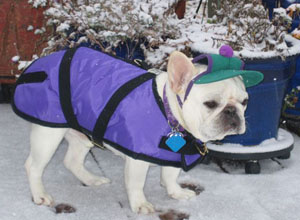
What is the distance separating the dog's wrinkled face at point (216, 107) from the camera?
221cm

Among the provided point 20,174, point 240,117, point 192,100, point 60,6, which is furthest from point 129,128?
point 60,6

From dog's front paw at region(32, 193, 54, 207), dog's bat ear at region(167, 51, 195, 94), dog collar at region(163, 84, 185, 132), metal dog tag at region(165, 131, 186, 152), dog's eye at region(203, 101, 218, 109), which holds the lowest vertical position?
dog's front paw at region(32, 193, 54, 207)

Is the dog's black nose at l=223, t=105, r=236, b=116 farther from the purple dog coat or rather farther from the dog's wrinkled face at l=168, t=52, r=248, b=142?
the purple dog coat

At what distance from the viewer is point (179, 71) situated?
88.4 inches

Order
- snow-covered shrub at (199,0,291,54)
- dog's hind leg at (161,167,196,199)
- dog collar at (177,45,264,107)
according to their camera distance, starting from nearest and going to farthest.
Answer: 1. dog collar at (177,45,264,107)
2. dog's hind leg at (161,167,196,199)
3. snow-covered shrub at (199,0,291,54)

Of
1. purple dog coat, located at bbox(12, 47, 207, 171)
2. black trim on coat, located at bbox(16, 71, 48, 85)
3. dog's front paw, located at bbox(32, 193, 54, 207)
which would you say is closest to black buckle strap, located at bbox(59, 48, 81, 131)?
purple dog coat, located at bbox(12, 47, 207, 171)

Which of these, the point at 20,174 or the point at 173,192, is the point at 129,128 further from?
the point at 20,174

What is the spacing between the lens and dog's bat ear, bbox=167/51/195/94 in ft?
7.25

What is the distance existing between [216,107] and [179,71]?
9.7 inches

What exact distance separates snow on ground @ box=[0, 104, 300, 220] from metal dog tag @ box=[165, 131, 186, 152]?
46 centimetres

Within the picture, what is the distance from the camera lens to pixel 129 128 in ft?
7.83

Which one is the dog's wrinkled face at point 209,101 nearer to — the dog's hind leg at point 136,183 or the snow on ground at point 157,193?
the dog's hind leg at point 136,183

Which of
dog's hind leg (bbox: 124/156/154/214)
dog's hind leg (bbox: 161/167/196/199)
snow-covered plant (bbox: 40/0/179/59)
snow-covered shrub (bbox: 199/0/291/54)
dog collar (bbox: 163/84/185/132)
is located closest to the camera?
dog collar (bbox: 163/84/185/132)

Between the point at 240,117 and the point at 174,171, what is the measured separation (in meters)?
0.74
